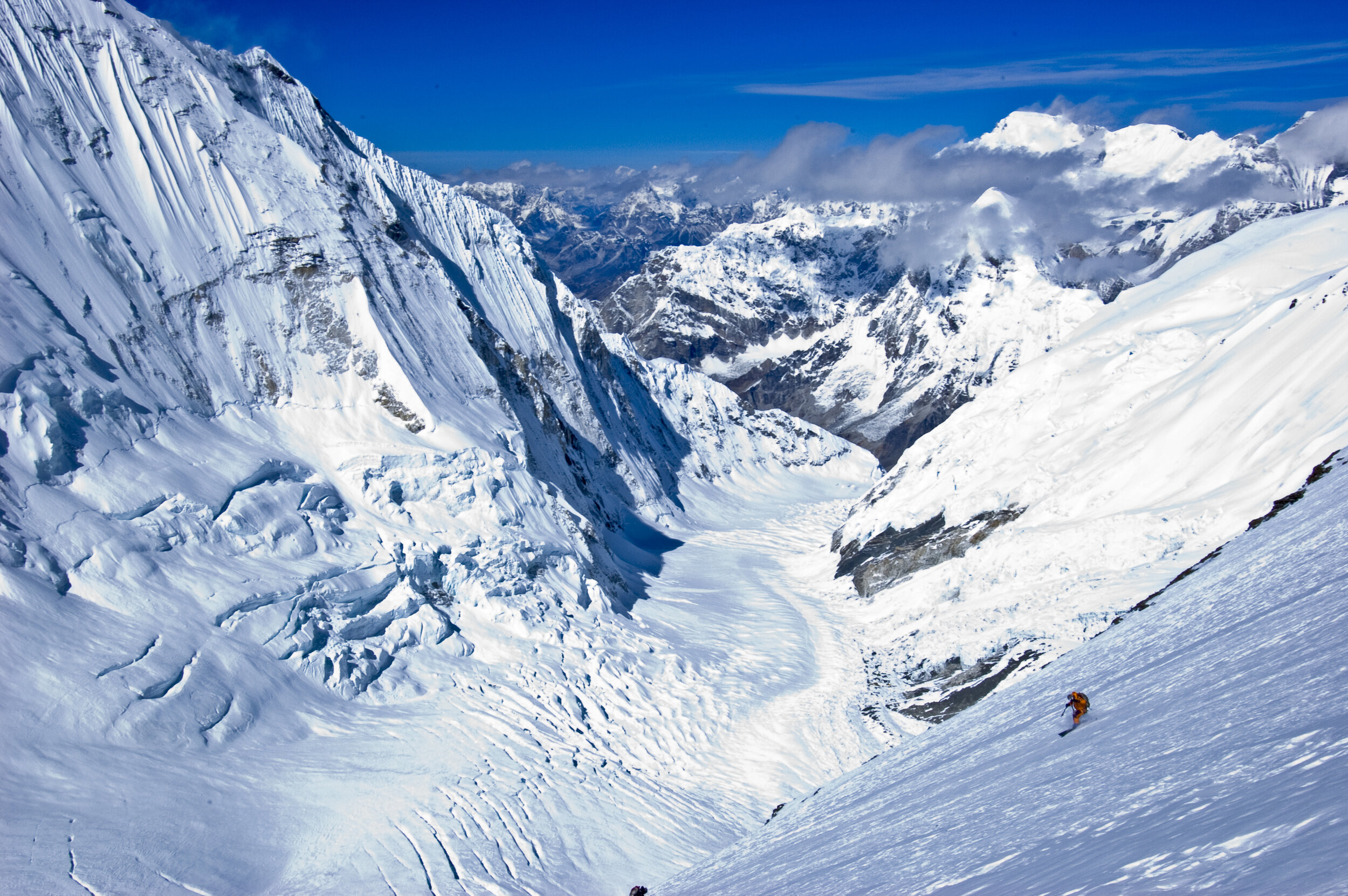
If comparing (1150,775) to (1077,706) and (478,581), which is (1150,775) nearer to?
(1077,706)

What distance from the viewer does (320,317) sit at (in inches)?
2120

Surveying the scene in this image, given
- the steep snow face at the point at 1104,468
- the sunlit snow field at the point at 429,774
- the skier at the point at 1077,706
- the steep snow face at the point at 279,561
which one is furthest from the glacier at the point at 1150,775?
the steep snow face at the point at 1104,468

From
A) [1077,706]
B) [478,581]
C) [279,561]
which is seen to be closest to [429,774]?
[279,561]

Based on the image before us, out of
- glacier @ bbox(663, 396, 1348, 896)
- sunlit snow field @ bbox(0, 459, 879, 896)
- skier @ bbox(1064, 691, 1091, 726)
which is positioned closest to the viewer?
glacier @ bbox(663, 396, 1348, 896)

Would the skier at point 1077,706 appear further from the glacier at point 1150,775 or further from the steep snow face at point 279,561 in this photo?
the steep snow face at point 279,561

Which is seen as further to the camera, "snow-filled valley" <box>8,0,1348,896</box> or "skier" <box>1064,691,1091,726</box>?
"snow-filled valley" <box>8,0,1348,896</box>

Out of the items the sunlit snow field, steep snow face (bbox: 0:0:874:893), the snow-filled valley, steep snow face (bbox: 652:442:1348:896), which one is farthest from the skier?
steep snow face (bbox: 0:0:874:893)

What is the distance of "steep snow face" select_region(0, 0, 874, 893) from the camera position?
2819cm

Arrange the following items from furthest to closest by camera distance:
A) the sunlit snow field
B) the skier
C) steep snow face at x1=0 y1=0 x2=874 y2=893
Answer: steep snow face at x1=0 y1=0 x2=874 y2=893 < the sunlit snow field < the skier

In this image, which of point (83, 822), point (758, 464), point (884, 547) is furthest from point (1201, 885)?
point (758, 464)

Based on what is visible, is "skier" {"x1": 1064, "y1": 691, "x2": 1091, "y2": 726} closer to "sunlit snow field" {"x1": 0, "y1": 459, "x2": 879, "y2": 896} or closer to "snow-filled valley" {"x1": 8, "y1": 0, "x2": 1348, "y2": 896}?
"snow-filled valley" {"x1": 8, "y1": 0, "x2": 1348, "y2": 896}

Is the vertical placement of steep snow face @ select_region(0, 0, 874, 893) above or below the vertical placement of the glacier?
above

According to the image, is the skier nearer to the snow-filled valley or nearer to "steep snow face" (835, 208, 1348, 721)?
the snow-filled valley

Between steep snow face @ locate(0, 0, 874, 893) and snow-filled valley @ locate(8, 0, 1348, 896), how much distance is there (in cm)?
21
